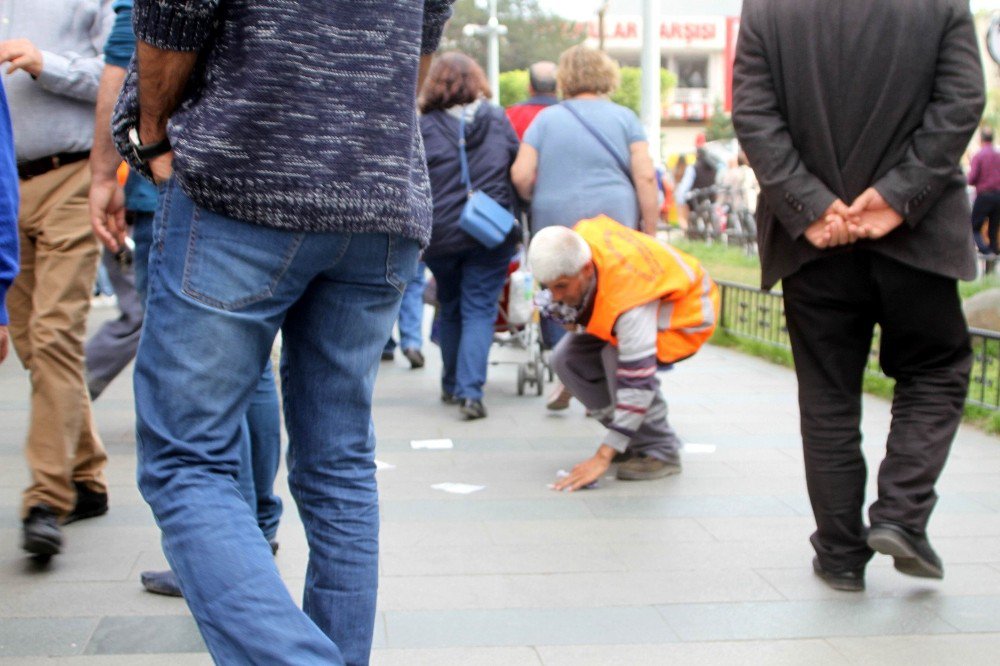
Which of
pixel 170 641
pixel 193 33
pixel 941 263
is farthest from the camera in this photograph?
pixel 941 263

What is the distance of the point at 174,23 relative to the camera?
2.32 meters

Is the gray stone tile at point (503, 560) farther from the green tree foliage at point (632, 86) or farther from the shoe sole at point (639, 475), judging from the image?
the green tree foliage at point (632, 86)

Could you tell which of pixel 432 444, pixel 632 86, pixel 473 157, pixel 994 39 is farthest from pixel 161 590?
pixel 632 86

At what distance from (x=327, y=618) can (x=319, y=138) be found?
35.9 inches

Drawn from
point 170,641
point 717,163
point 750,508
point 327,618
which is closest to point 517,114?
point 750,508

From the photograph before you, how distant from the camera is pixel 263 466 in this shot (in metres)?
3.64


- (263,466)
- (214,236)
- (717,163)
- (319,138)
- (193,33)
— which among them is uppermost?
(193,33)

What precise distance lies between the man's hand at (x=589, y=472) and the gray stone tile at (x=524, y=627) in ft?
4.79

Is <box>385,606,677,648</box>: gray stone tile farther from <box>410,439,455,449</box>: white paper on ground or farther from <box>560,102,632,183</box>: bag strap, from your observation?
<box>560,102,632,183</box>: bag strap

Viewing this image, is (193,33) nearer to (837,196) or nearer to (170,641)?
(170,641)

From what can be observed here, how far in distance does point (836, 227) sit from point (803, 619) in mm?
1057

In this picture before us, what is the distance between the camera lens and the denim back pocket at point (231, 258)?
2.43m

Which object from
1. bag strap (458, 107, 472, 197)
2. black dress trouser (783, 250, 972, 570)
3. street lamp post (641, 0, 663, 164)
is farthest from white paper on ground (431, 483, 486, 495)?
street lamp post (641, 0, 663, 164)

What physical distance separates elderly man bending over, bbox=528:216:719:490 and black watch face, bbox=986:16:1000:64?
2373mm
